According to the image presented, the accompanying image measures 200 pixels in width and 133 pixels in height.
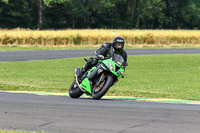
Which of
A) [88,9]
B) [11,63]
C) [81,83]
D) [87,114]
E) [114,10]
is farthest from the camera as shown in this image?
[114,10]

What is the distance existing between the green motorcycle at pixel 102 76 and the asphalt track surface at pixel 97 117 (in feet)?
1.64

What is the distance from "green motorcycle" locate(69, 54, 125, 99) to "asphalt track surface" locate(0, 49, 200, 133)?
19.7 inches

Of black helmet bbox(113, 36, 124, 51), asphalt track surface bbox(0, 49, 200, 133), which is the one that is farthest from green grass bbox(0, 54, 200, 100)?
asphalt track surface bbox(0, 49, 200, 133)

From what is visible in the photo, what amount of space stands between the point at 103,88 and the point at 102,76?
0.30 m

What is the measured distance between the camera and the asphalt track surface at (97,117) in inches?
298

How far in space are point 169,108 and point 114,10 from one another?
236 feet

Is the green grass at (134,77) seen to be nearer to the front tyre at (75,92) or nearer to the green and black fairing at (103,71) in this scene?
the front tyre at (75,92)

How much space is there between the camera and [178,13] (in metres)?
84.8

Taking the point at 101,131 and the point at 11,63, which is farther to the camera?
the point at 11,63

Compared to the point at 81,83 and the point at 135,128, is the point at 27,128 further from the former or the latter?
the point at 81,83

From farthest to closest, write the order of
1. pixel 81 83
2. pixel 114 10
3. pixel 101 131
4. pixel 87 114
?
pixel 114 10 < pixel 81 83 < pixel 87 114 < pixel 101 131

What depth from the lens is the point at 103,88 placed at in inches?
440

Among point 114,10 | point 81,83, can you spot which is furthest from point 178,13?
point 81,83

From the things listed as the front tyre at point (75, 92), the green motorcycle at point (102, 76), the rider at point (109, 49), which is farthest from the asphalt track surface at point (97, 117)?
the rider at point (109, 49)
